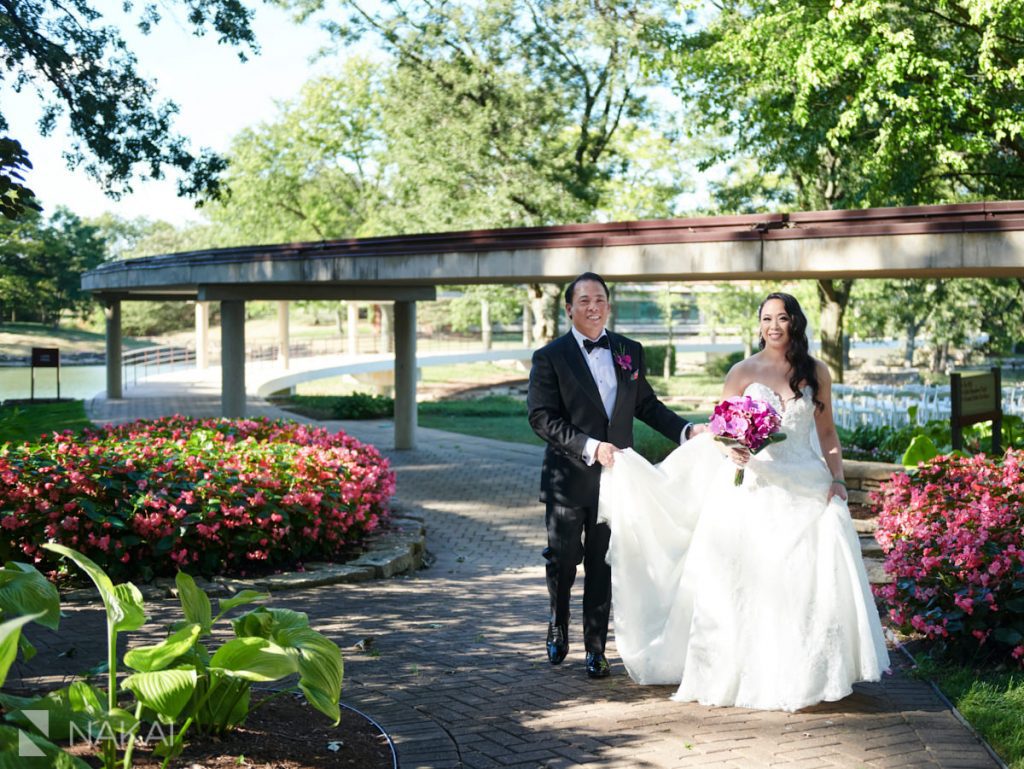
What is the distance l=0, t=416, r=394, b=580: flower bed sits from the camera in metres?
7.95

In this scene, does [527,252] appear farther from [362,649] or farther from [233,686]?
[233,686]

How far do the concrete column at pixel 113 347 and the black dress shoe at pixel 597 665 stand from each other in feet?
95.9

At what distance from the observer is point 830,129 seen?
18.2 meters

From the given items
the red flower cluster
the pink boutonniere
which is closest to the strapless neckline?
the pink boutonniere

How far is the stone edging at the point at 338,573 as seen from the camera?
7.86m

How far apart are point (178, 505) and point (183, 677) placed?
4749mm

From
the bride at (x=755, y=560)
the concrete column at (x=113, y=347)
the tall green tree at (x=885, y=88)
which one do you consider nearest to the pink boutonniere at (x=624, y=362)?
the bride at (x=755, y=560)

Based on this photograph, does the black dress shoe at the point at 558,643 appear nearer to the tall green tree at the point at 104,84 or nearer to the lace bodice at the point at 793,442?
the lace bodice at the point at 793,442

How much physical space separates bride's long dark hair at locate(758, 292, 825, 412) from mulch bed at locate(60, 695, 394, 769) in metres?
2.75

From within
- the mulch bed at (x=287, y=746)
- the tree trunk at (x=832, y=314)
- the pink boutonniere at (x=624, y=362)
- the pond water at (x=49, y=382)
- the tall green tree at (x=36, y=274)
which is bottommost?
the pond water at (x=49, y=382)

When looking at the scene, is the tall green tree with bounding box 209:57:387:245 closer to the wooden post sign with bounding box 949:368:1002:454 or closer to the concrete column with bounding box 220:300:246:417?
the concrete column with bounding box 220:300:246:417

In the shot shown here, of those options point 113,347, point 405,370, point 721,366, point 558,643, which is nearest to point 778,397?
point 558,643

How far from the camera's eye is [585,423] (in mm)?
5965

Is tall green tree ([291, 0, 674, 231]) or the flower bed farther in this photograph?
tall green tree ([291, 0, 674, 231])
